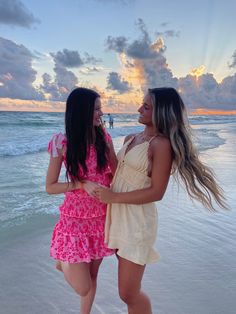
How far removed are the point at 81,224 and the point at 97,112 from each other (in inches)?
28.5

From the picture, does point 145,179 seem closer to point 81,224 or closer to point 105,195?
point 105,195

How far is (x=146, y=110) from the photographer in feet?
7.66

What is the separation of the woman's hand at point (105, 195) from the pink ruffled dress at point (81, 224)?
16 centimetres

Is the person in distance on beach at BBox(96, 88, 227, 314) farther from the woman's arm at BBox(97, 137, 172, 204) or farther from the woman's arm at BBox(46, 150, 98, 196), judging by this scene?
the woman's arm at BBox(46, 150, 98, 196)

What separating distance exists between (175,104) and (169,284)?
1.92 m

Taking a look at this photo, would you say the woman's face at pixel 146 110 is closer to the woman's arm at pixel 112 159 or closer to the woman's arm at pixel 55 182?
the woman's arm at pixel 112 159

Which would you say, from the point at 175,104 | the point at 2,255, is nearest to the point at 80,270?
the point at 175,104

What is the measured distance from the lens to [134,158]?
234 cm

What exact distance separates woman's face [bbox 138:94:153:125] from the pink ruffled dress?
387 mm

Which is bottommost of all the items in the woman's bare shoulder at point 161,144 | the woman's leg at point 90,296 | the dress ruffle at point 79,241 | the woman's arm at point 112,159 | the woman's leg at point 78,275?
the woman's leg at point 90,296

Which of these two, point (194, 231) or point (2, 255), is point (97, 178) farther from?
point (194, 231)

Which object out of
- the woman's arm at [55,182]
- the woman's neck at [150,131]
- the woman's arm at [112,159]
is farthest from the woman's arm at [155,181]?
the woman's arm at [112,159]

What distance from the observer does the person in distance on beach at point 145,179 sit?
7.38 ft

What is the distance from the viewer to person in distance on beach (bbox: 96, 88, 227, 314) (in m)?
2.25
